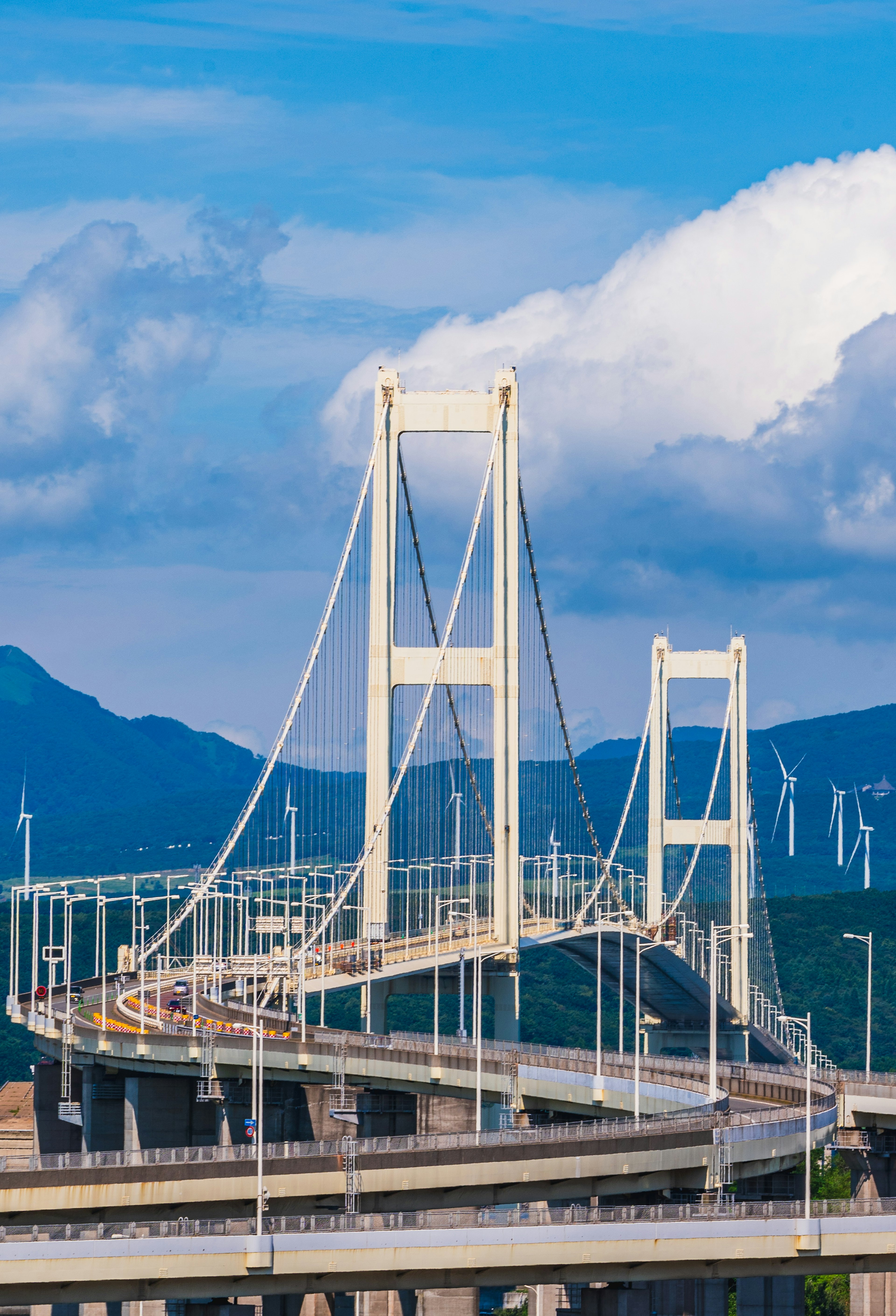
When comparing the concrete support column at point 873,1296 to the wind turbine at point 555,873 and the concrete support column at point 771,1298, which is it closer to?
the concrete support column at point 771,1298

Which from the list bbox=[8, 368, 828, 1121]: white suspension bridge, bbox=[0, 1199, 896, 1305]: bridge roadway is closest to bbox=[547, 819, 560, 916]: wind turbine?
bbox=[8, 368, 828, 1121]: white suspension bridge

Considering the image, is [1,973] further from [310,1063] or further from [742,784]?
[310,1063]

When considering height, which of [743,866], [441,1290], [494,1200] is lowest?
[441,1290]

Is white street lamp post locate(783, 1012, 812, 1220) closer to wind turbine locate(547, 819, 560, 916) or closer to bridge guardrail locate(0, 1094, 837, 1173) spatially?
bridge guardrail locate(0, 1094, 837, 1173)

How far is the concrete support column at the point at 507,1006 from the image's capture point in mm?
84125

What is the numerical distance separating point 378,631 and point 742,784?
1993 inches

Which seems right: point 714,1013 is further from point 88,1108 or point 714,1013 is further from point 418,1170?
point 88,1108

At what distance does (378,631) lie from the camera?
8575cm

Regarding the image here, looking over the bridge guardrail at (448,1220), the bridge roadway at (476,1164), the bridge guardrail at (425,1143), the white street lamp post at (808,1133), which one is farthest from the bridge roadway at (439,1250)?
the bridge guardrail at (425,1143)

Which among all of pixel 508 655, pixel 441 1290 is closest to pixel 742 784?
pixel 508 655

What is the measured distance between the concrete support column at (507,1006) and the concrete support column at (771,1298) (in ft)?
89.4

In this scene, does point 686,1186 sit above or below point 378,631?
below

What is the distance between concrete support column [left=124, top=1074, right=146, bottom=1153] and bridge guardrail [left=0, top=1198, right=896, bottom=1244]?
97.3ft

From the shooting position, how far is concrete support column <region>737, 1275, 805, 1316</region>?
56312 millimetres
